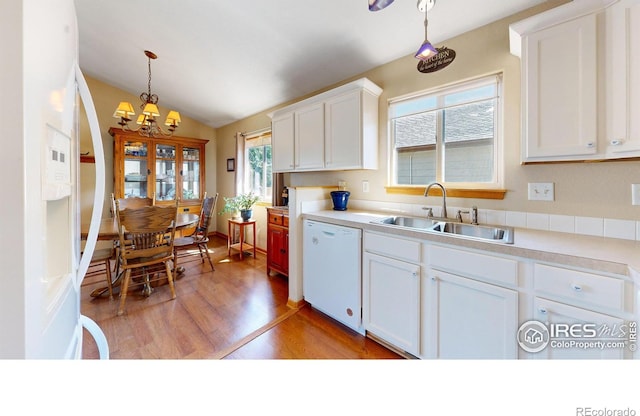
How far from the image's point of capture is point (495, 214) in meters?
1.71

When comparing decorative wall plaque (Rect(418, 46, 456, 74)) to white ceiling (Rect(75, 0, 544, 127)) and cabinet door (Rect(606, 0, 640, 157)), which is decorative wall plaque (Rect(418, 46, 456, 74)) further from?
cabinet door (Rect(606, 0, 640, 157))

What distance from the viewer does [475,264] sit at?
4.05 ft

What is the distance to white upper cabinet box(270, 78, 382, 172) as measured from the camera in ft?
7.22

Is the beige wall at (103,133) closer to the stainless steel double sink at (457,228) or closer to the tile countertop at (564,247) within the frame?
the stainless steel double sink at (457,228)

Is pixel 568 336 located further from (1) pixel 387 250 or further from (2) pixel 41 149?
(2) pixel 41 149

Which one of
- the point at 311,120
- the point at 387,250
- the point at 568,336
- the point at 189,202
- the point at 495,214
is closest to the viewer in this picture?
the point at 568,336

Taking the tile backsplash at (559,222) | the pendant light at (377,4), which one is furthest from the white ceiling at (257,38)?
the tile backsplash at (559,222)

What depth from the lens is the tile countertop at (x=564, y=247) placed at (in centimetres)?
93

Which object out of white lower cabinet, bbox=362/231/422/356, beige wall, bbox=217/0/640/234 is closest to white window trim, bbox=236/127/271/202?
beige wall, bbox=217/0/640/234

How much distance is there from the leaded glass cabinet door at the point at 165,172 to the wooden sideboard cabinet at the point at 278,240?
2579mm

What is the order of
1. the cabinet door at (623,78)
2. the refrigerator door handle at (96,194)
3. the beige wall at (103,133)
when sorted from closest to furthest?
the refrigerator door handle at (96,194), the cabinet door at (623,78), the beige wall at (103,133)

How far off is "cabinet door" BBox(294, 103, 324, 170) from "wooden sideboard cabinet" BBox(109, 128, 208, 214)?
2.29 m
